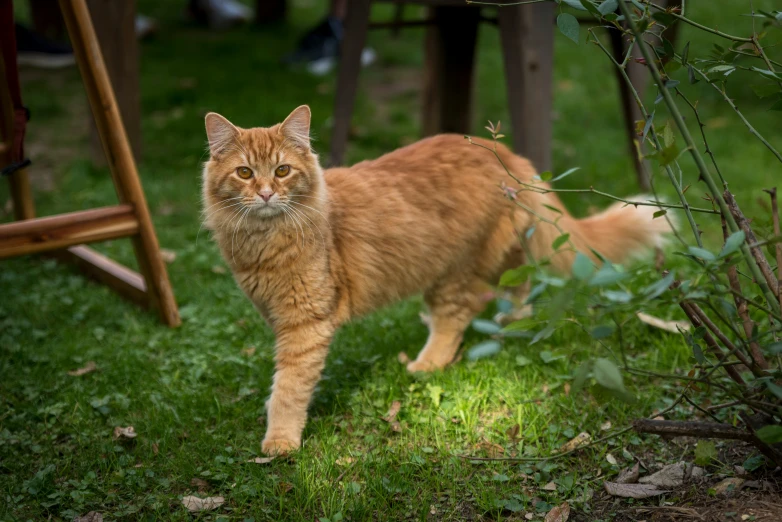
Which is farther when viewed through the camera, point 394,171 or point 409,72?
point 409,72

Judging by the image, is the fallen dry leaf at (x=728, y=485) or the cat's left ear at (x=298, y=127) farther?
the cat's left ear at (x=298, y=127)

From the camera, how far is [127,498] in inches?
79.8

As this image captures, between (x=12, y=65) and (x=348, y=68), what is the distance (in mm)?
1720

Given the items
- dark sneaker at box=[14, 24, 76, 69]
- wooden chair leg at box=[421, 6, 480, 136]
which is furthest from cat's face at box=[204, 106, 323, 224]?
dark sneaker at box=[14, 24, 76, 69]

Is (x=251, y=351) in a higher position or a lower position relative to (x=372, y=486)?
lower

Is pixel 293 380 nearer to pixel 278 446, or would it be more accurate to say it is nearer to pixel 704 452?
pixel 278 446

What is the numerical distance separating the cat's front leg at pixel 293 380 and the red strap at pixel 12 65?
1.45m

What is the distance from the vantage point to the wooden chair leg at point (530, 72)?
351 centimetres

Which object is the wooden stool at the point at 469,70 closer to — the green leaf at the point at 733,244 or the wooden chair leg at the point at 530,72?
the wooden chair leg at the point at 530,72

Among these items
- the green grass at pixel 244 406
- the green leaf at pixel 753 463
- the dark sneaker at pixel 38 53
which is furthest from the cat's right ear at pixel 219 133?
the dark sneaker at pixel 38 53

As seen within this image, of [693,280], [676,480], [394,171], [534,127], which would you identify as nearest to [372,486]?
[676,480]

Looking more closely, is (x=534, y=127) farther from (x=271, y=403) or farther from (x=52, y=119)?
(x=52, y=119)

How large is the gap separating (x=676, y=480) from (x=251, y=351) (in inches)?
67.8

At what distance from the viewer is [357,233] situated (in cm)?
258
